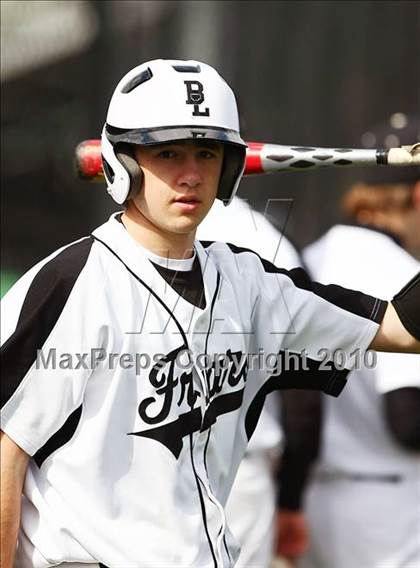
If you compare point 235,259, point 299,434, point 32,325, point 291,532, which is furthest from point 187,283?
point 291,532

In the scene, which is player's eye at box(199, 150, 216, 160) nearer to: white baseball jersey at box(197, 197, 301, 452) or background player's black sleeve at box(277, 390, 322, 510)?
white baseball jersey at box(197, 197, 301, 452)

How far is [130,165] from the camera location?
2676 mm

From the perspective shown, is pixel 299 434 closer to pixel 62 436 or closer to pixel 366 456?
pixel 366 456

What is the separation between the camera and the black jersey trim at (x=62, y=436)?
8.57 feet

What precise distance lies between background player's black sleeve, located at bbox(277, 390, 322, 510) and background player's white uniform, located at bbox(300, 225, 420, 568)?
0.23ft

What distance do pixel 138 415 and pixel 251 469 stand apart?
1.50m

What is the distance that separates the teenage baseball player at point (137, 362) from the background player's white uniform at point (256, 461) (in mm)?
1062

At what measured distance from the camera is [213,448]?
281 cm

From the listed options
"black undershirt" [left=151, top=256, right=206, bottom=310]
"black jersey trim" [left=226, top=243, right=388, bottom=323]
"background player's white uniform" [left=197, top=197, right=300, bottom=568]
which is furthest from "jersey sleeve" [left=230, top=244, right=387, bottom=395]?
"background player's white uniform" [left=197, top=197, right=300, bottom=568]

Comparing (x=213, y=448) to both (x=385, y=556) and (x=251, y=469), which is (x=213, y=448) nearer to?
(x=251, y=469)

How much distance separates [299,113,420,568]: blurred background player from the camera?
164 inches

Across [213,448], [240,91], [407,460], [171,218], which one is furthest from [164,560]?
[240,91]

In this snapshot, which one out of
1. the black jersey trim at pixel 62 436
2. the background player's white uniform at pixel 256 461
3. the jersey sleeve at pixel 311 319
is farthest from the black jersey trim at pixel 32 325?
the background player's white uniform at pixel 256 461

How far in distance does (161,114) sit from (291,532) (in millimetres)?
2274
